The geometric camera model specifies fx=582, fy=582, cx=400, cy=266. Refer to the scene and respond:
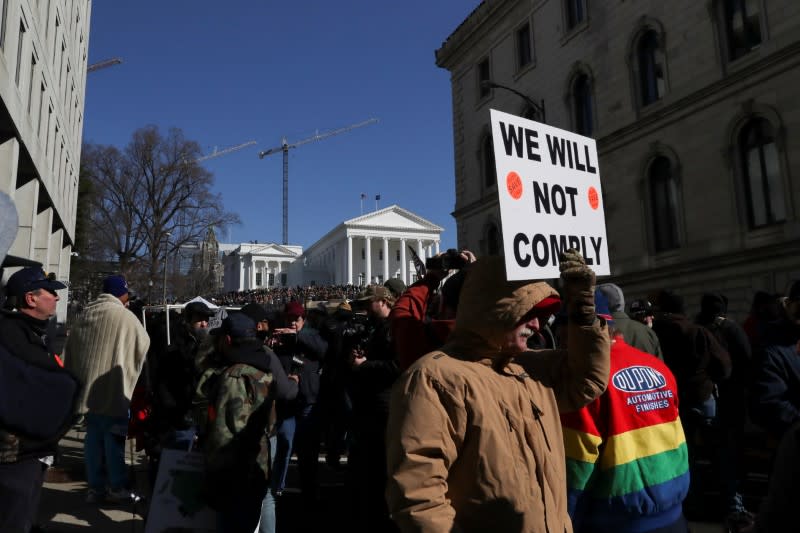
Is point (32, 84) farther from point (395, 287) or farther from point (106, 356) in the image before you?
point (395, 287)

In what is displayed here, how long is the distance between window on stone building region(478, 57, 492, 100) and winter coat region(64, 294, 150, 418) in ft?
80.6

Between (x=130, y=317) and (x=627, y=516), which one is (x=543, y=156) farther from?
(x=130, y=317)

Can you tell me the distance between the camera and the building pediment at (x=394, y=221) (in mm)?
98562

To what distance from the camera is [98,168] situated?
44219mm

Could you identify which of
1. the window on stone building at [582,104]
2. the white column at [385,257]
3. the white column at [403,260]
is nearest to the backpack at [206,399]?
the window on stone building at [582,104]

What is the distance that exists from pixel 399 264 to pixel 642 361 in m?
99.7

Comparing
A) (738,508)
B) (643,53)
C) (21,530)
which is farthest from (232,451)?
(643,53)

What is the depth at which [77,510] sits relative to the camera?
5535mm

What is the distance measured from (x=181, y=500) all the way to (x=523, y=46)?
83.6 ft

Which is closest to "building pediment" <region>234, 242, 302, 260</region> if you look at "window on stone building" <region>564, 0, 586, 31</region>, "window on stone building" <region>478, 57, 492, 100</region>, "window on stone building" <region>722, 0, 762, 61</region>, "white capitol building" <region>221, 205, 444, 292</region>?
"white capitol building" <region>221, 205, 444, 292</region>

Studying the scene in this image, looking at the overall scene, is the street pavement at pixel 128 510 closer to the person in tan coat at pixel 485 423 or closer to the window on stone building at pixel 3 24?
the person in tan coat at pixel 485 423

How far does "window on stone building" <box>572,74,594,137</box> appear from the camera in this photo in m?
21.9

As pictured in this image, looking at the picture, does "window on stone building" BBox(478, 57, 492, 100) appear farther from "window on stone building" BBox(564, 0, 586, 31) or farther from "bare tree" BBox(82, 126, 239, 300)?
"bare tree" BBox(82, 126, 239, 300)

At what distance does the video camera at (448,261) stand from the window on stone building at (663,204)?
16.6 meters
